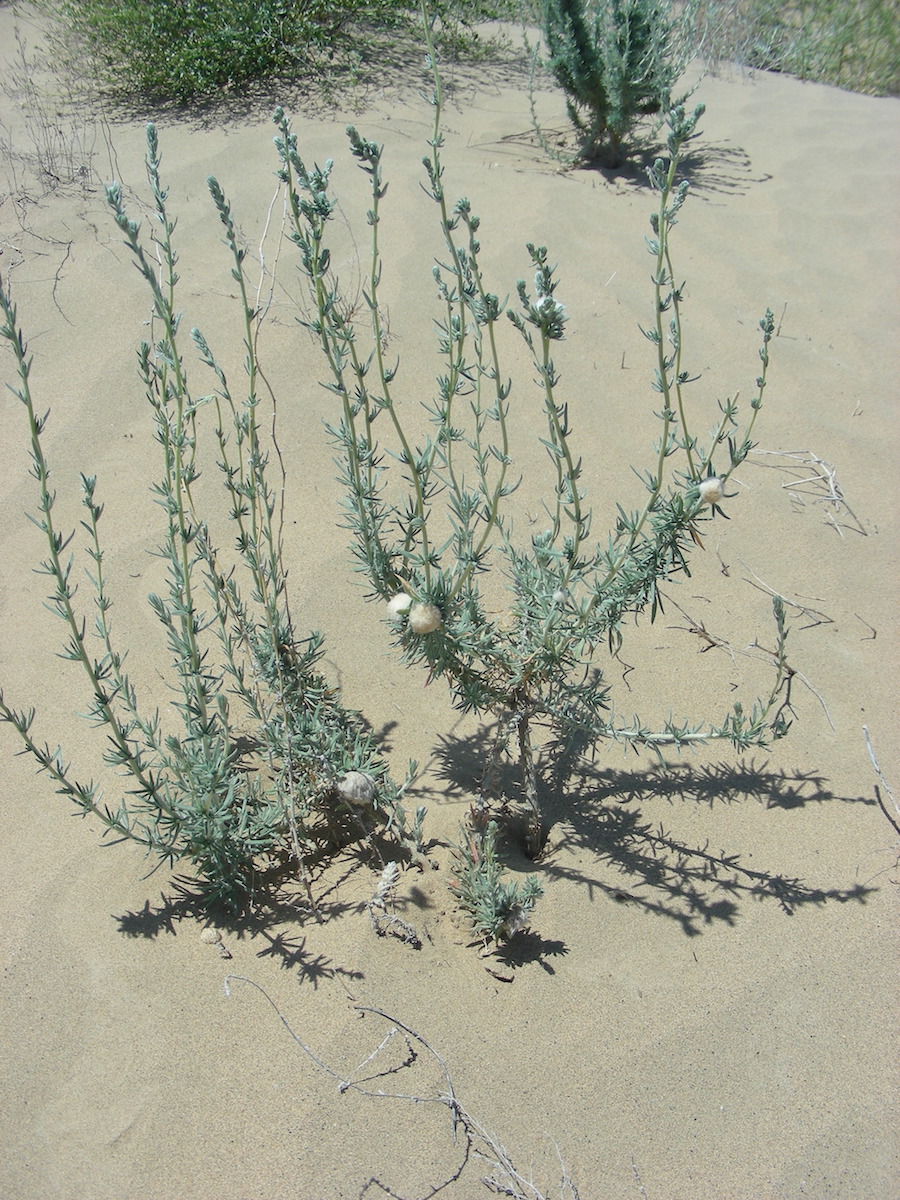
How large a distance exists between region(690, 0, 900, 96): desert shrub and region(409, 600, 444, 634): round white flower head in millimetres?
5974

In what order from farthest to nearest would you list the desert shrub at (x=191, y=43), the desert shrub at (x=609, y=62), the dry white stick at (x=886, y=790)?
the desert shrub at (x=191, y=43) → the desert shrub at (x=609, y=62) → the dry white stick at (x=886, y=790)

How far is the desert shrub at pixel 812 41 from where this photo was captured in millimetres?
6613

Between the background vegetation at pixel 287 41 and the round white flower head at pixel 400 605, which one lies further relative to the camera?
the background vegetation at pixel 287 41

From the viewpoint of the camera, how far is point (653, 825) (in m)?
2.15

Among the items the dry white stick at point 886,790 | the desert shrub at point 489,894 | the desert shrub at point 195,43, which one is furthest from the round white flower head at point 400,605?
the desert shrub at point 195,43

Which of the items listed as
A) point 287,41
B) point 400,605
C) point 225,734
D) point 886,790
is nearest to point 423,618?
point 400,605

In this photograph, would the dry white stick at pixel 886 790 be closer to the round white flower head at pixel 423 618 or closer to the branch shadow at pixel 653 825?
the branch shadow at pixel 653 825

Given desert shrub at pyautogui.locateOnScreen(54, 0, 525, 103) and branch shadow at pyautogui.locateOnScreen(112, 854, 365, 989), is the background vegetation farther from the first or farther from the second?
branch shadow at pyautogui.locateOnScreen(112, 854, 365, 989)

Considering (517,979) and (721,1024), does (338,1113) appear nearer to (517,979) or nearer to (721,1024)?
(517,979)

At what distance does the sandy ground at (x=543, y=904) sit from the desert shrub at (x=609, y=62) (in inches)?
60.2

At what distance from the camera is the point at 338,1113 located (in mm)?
1665

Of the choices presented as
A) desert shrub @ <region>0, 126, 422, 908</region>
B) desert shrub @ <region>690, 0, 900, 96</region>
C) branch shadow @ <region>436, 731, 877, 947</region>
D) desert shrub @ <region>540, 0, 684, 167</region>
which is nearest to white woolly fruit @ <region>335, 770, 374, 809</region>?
desert shrub @ <region>0, 126, 422, 908</region>

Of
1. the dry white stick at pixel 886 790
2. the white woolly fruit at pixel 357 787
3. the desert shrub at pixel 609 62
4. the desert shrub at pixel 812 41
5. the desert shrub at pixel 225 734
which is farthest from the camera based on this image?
the desert shrub at pixel 812 41

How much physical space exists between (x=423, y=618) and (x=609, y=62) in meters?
4.13
